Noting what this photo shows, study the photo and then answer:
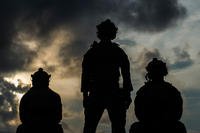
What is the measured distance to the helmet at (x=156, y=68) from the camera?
11.4 meters

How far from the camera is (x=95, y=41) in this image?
46.9ft

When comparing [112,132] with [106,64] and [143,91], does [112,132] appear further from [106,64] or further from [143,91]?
[143,91]

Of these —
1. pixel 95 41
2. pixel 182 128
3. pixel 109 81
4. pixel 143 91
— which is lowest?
pixel 182 128

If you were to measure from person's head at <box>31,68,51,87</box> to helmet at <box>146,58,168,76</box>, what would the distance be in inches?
114

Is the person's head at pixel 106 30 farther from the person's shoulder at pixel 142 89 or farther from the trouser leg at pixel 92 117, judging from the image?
the person's shoulder at pixel 142 89

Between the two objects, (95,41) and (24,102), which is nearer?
(24,102)

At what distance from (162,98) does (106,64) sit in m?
3.26

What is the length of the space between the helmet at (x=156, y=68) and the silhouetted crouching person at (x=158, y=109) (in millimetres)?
61

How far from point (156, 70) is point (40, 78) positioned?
10.5 ft

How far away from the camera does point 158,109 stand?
11250mm

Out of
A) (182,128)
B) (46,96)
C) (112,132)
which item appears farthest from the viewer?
(112,132)

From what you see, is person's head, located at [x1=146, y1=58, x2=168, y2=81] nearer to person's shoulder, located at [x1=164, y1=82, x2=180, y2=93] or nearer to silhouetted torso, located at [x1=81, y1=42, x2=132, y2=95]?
person's shoulder, located at [x1=164, y1=82, x2=180, y2=93]

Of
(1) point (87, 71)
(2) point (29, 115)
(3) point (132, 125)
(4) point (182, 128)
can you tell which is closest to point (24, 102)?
(2) point (29, 115)

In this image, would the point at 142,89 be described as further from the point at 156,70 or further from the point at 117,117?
the point at 117,117
